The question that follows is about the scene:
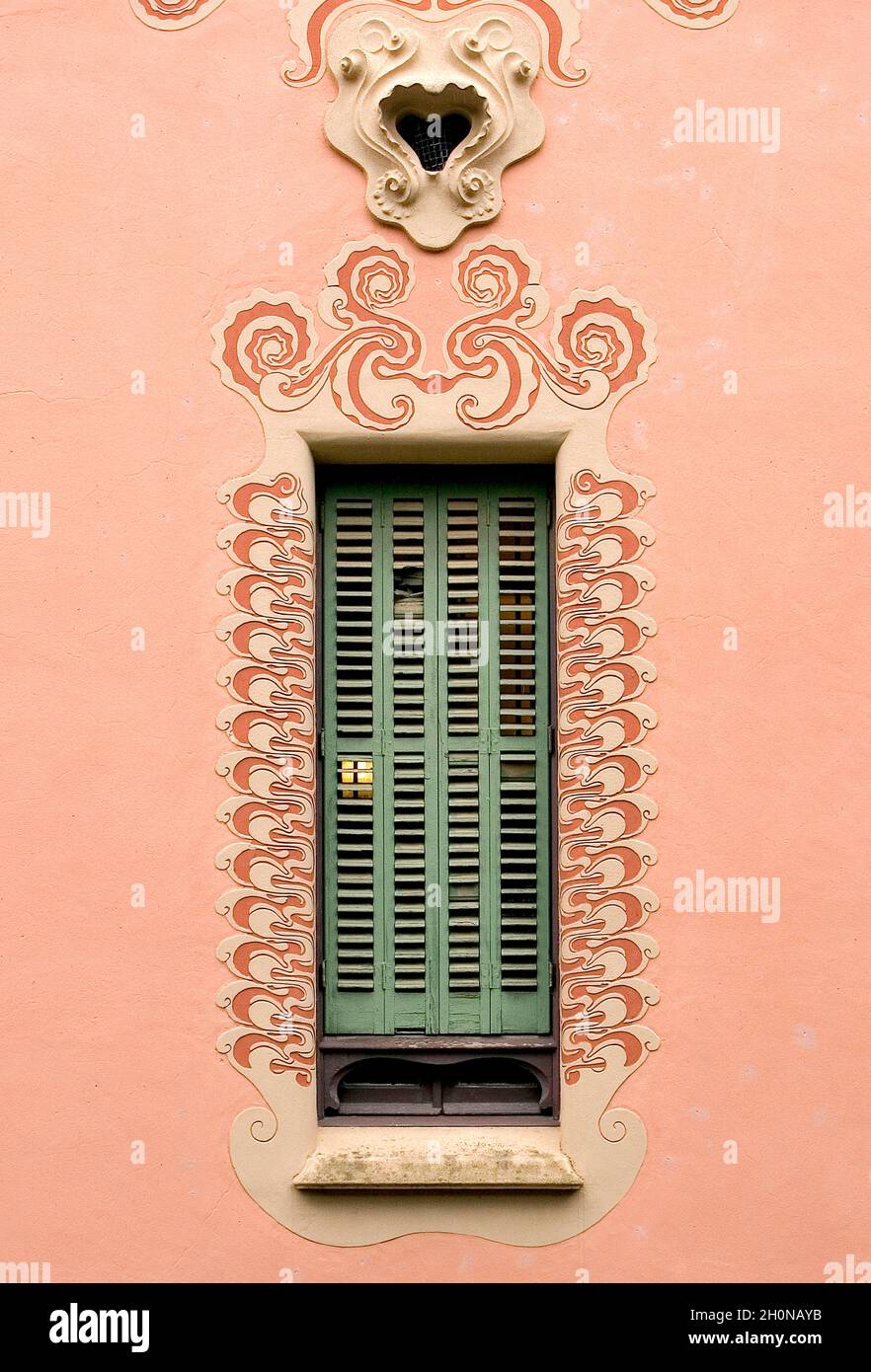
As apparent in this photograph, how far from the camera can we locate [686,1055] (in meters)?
5.01

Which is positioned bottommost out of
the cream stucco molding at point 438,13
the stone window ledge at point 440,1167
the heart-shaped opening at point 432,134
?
the stone window ledge at point 440,1167

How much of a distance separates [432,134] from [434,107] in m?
0.12

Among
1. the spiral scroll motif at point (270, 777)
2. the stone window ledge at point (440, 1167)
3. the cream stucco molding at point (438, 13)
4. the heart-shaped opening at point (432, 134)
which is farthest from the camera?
the heart-shaped opening at point (432, 134)

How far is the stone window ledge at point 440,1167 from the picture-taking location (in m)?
4.91

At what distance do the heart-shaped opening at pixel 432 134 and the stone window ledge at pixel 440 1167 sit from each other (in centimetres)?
409

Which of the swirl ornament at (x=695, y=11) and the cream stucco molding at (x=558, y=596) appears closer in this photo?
the cream stucco molding at (x=558, y=596)

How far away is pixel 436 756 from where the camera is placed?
17.3 feet

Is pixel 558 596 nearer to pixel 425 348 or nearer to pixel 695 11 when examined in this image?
pixel 425 348

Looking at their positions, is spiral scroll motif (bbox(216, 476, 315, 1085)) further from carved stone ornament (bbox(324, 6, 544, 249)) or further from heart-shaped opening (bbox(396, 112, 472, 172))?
heart-shaped opening (bbox(396, 112, 472, 172))

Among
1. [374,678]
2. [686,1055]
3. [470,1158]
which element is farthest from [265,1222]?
[374,678]

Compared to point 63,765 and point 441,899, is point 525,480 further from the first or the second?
point 63,765

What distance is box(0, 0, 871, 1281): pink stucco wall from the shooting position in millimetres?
4996

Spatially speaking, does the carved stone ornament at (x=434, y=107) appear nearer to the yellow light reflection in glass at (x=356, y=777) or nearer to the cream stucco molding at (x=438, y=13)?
the cream stucco molding at (x=438, y=13)

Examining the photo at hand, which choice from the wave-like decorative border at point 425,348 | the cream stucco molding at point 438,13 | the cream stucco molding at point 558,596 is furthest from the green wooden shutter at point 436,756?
the cream stucco molding at point 438,13
